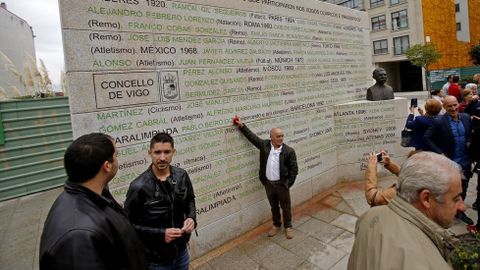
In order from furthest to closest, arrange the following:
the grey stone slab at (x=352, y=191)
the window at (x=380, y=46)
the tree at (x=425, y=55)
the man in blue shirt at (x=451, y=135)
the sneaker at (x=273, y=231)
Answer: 1. the window at (x=380, y=46)
2. the tree at (x=425, y=55)
3. the grey stone slab at (x=352, y=191)
4. the sneaker at (x=273, y=231)
5. the man in blue shirt at (x=451, y=135)

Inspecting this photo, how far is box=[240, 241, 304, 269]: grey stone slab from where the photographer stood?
13.0ft

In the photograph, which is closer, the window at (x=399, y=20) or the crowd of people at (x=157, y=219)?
the crowd of people at (x=157, y=219)

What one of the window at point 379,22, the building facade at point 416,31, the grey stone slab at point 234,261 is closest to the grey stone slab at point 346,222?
the grey stone slab at point 234,261

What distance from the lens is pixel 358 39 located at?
7.98 meters

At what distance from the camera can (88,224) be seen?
4.91 ft

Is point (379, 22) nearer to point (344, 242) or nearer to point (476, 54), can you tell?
point (476, 54)

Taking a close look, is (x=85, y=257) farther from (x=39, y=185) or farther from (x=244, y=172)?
(x=39, y=185)

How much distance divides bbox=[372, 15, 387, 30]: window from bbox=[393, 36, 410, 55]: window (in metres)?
2.45

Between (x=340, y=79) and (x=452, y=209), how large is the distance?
614 centimetres

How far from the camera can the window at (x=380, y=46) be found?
3788cm

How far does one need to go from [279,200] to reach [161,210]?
253 cm

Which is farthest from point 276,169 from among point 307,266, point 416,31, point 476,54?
point 476,54

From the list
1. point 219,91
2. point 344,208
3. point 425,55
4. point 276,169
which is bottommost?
point 344,208

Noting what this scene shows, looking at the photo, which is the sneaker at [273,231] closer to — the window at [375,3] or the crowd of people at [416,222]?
the crowd of people at [416,222]
